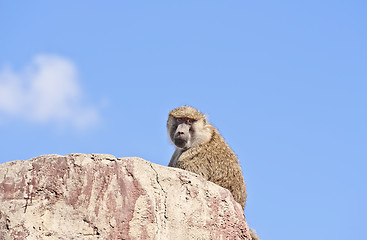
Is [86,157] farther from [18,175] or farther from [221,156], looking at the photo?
[221,156]

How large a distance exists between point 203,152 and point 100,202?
4.01 metres

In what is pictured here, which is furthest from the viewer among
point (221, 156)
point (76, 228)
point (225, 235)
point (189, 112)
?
point (189, 112)

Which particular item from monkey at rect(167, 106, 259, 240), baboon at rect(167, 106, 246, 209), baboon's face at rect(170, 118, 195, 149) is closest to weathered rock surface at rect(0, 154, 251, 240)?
monkey at rect(167, 106, 259, 240)

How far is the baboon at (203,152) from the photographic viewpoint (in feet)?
33.0

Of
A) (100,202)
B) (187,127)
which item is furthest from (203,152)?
(100,202)

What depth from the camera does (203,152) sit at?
10.4 meters

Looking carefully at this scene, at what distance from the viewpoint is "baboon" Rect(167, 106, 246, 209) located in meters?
10.1

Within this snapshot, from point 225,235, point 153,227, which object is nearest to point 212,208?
point 225,235

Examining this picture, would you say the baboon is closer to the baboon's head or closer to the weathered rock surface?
the baboon's head

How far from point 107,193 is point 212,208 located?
140 cm

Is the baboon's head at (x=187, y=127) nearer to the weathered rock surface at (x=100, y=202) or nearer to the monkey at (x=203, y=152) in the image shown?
the monkey at (x=203, y=152)

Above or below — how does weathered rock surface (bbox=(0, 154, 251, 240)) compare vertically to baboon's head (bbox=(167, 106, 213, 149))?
below

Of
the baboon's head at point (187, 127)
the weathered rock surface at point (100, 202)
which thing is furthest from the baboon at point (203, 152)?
the weathered rock surface at point (100, 202)

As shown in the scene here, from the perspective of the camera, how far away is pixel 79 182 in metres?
6.66
